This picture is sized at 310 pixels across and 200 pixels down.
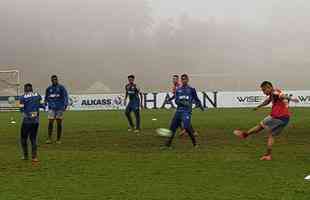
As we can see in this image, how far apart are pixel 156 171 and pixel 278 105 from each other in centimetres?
397

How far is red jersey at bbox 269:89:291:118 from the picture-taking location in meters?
14.1

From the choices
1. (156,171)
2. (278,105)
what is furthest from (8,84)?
(156,171)

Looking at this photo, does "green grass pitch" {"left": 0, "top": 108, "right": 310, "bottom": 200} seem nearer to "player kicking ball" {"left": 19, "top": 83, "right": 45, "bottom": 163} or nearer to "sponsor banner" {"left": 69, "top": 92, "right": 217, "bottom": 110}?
"player kicking ball" {"left": 19, "top": 83, "right": 45, "bottom": 163}

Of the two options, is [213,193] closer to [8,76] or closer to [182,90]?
[182,90]

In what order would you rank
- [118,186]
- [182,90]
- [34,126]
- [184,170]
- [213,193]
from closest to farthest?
[213,193], [118,186], [184,170], [34,126], [182,90]

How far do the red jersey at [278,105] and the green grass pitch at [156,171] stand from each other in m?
1.10

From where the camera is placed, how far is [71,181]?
35.4ft

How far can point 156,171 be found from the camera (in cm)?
1205

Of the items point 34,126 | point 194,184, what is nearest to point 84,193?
point 194,184

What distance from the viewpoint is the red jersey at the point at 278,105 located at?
14120 millimetres

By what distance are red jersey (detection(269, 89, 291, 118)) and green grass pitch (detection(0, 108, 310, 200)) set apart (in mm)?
1097

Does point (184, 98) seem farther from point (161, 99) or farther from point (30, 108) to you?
point (161, 99)

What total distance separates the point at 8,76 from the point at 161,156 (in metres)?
47.0

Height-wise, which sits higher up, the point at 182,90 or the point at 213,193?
the point at 182,90
